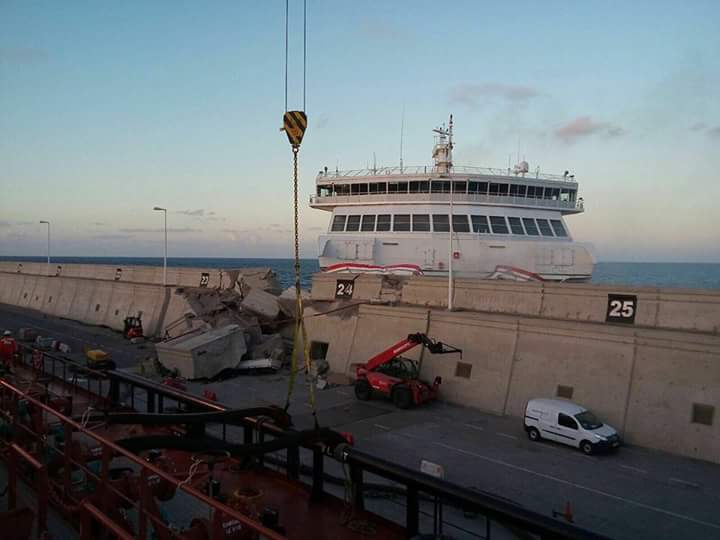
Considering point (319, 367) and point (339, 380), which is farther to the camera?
point (319, 367)

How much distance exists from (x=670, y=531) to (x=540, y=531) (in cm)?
844

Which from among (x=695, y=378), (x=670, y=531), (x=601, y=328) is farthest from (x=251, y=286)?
(x=670, y=531)

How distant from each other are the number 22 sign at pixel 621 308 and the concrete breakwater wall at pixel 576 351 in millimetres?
134

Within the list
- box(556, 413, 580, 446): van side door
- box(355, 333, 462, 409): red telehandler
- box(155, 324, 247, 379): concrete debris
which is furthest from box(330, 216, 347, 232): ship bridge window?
box(556, 413, 580, 446): van side door

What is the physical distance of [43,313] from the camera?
48.3m

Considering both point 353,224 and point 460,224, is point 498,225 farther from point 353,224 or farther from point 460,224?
point 353,224

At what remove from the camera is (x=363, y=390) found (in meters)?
19.6

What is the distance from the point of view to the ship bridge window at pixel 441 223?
32344mm

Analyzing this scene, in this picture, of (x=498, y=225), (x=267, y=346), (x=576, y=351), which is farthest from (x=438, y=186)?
(x=576, y=351)

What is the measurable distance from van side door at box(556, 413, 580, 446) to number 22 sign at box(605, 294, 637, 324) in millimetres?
5064

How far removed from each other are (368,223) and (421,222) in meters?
→ 3.47

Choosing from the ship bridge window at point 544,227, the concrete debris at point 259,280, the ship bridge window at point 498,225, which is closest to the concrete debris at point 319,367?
the concrete debris at point 259,280

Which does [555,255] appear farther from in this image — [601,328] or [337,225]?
[601,328]

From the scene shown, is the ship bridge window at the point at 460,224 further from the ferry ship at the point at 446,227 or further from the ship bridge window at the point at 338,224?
the ship bridge window at the point at 338,224
